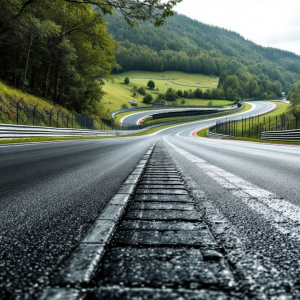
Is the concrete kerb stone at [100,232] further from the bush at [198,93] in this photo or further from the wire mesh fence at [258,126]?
the bush at [198,93]

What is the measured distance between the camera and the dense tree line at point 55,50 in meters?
26.3

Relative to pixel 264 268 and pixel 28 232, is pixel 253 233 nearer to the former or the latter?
pixel 264 268

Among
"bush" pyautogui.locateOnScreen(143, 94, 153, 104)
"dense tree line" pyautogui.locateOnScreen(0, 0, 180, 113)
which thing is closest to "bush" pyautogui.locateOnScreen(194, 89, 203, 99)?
"bush" pyautogui.locateOnScreen(143, 94, 153, 104)

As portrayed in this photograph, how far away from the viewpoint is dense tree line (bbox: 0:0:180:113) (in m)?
26.3

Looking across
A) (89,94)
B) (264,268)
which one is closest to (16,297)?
(264,268)

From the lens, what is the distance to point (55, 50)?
3400 cm

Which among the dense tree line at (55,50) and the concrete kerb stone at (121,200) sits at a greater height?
the dense tree line at (55,50)

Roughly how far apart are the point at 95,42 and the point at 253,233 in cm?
3718

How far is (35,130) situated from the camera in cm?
1766

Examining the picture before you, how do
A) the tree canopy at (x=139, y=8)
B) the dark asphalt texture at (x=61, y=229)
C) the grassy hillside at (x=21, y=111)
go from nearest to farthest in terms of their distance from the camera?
the dark asphalt texture at (x=61, y=229)
the tree canopy at (x=139, y=8)
the grassy hillside at (x=21, y=111)

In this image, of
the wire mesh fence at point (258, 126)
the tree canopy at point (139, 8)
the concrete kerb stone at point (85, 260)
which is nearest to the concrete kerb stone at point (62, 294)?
the concrete kerb stone at point (85, 260)

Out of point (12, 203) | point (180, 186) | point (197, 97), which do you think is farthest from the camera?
point (197, 97)

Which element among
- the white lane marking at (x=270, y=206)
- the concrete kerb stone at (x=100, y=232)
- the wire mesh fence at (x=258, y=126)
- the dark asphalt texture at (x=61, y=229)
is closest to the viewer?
the dark asphalt texture at (x=61, y=229)

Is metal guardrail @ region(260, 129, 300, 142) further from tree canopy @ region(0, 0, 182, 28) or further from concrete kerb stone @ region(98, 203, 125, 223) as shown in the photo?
concrete kerb stone @ region(98, 203, 125, 223)
